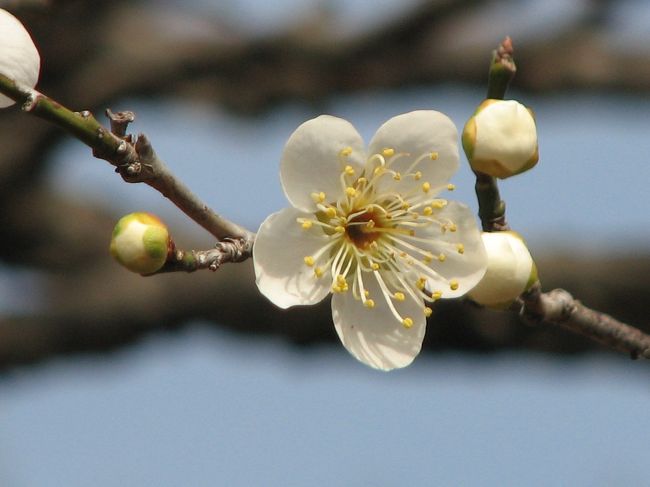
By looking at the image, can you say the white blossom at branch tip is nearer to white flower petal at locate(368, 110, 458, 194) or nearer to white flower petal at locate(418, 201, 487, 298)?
white flower petal at locate(368, 110, 458, 194)

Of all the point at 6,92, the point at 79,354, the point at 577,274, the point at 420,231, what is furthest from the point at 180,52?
the point at 6,92

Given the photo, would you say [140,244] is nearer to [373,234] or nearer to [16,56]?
[16,56]

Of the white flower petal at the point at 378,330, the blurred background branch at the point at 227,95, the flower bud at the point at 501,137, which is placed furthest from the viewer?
the blurred background branch at the point at 227,95

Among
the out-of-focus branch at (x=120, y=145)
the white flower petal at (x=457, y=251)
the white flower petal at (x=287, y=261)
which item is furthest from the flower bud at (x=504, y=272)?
the out-of-focus branch at (x=120, y=145)

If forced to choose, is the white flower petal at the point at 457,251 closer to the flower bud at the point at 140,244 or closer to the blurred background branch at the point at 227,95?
the flower bud at the point at 140,244

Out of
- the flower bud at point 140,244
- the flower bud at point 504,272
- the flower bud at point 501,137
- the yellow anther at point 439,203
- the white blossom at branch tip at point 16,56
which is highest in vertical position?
the flower bud at point 501,137

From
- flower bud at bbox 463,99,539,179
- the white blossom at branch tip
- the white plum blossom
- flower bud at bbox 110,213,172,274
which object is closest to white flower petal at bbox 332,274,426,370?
the white plum blossom
